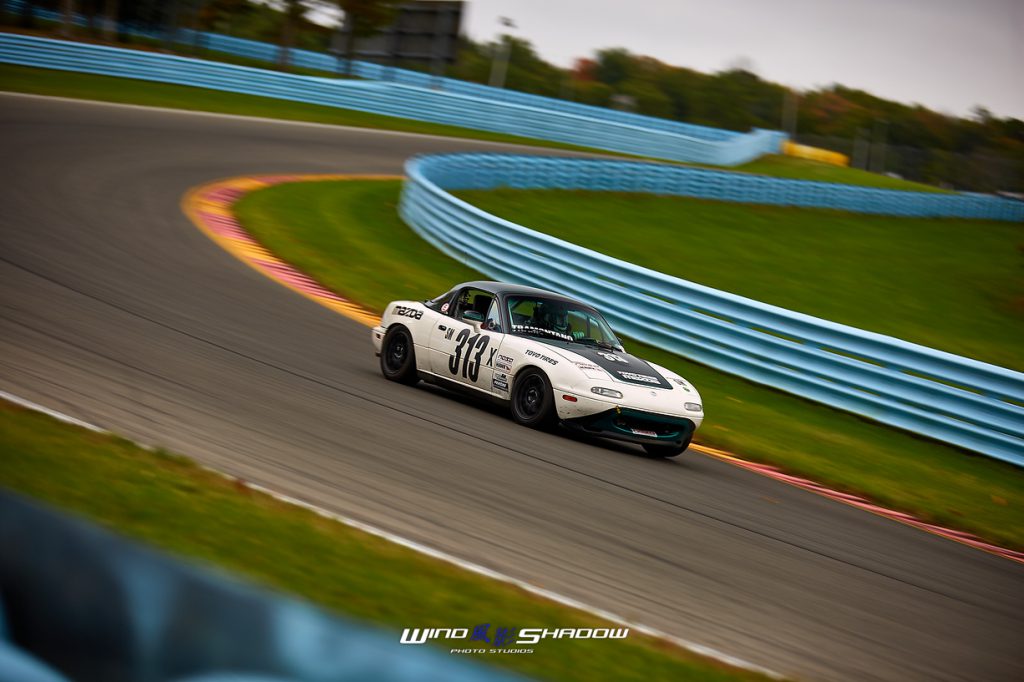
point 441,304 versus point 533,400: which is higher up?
point 441,304

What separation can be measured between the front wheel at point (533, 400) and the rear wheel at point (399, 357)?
56.9 inches

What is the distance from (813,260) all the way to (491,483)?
796 inches

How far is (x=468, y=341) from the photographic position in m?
10.2

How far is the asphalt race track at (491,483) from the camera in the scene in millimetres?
5559

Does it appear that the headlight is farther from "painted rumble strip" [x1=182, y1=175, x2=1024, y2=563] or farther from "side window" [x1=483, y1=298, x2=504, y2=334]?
"painted rumble strip" [x1=182, y1=175, x2=1024, y2=563]

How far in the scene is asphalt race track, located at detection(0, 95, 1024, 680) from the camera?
5559 millimetres

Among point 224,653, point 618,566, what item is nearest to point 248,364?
point 618,566

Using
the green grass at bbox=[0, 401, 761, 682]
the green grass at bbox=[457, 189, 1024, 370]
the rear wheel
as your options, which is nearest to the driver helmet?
the rear wheel

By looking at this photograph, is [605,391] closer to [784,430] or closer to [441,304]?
[441,304]

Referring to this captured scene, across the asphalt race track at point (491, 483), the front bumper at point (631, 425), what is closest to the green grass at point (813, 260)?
the asphalt race track at point (491, 483)

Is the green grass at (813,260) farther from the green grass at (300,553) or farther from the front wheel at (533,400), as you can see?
the green grass at (300,553)

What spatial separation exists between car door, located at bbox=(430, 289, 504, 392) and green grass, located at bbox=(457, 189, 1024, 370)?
9.70m

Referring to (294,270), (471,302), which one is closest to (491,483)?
(471,302)

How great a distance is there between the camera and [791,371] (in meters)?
13.3
